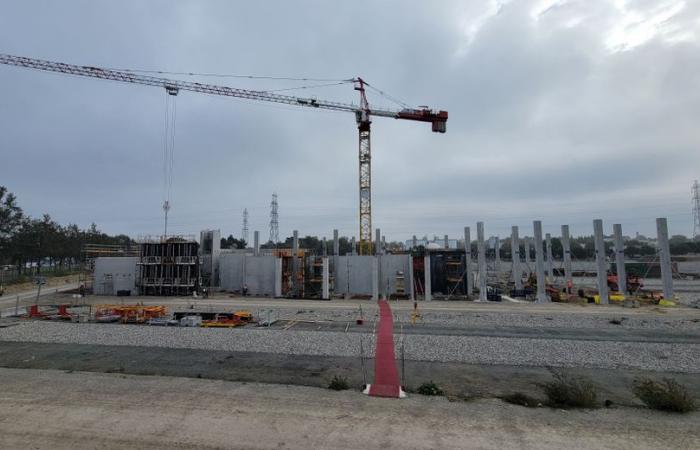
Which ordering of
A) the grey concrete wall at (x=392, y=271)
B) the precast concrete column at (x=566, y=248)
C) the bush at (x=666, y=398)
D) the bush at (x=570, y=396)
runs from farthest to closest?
the grey concrete wall at (x=392, y=271)
the precast concrete column at (x=566, y=248)
the bush at (x=570, y=396)
the bush at (x=666, y=398)

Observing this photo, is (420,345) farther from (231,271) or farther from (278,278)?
(231,271)

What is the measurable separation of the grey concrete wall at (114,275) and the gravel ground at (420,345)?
22.1m

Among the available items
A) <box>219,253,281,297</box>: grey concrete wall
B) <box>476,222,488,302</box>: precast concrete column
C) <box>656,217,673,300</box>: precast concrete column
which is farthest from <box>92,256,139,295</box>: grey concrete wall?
<box>656,217,673,300</box>: precast concrete column

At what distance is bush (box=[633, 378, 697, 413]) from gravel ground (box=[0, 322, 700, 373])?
13.7ft

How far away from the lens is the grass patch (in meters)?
8.95

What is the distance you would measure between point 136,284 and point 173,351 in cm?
2996

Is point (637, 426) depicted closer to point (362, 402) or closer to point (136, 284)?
point (362, 402)

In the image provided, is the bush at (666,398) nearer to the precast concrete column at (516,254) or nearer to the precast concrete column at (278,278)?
the precast concrete column at (516,254)

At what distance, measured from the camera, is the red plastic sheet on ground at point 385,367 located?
973cm

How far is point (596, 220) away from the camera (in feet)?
104

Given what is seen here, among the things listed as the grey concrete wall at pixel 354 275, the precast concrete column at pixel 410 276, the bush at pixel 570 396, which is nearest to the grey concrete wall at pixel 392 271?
the precast concrete column at pixel 410 276

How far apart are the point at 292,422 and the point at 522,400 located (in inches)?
227

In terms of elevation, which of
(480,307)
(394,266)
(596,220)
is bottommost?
(480,307)

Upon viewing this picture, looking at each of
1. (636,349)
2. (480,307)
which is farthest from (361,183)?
(636,349)
